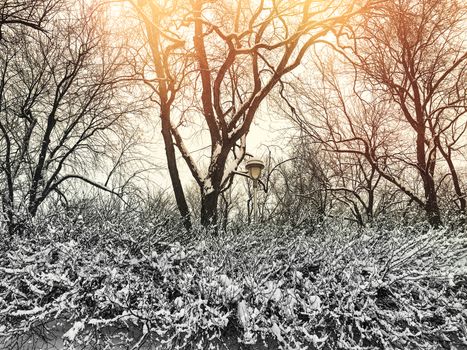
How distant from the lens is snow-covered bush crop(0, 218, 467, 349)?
15.8 ft

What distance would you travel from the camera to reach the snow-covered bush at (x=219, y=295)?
4809 millimetres

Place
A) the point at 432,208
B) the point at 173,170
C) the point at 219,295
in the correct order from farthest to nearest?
the point at 432,208, the point at 173,170, the point at 219,295

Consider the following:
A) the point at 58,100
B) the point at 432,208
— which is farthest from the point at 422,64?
the point at 58,100

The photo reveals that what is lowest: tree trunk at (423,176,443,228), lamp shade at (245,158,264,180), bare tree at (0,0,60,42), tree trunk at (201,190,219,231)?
tree trunk at (423,176,443,228)

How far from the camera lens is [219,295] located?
16.3 feet

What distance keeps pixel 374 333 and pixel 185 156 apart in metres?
6.64

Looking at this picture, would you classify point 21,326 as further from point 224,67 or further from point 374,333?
point 224,67

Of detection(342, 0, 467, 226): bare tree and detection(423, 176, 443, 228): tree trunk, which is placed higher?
detection(342, 0, 467, 226): bare tree

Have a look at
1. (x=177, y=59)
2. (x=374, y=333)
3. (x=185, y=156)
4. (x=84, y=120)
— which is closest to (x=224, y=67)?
(x=177, y=59)

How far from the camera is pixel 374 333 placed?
5.05 metres

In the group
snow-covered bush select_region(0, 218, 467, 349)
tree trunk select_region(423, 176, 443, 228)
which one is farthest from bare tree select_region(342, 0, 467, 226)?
snow-covered bush select_region(0, 218, 467, 349)

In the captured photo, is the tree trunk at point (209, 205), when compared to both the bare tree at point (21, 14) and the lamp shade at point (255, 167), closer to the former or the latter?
the lamp shade at point (255, 167)

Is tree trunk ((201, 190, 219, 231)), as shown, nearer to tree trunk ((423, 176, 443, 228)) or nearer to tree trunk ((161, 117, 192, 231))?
tree trunk ((161, 117, 192, 231))

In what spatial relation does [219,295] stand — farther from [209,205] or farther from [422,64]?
[422,64]
